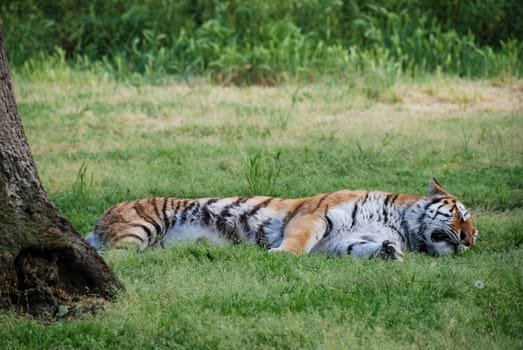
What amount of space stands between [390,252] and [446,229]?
1.85 ft

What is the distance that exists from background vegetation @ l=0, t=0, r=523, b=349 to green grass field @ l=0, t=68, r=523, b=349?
0.02 m

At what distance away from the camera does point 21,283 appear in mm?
5133

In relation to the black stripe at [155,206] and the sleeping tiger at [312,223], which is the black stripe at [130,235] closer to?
the sleeping tiger at [312,223]

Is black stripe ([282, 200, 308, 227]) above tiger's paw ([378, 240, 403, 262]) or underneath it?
above

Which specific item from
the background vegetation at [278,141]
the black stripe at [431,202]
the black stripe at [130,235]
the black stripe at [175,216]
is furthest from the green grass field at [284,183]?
the black stripe at [175,216]

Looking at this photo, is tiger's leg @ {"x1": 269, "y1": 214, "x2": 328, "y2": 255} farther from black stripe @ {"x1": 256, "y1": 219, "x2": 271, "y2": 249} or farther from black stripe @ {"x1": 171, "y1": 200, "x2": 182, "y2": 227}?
black stripe @ {"x1": 171, "y1": 200, "x2": 182, "y2": 227}

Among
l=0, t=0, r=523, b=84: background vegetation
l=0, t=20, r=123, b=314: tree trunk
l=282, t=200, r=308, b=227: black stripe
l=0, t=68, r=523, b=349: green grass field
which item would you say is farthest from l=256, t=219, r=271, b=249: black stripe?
l=0, t=0, r=523, b=84: background vegetation

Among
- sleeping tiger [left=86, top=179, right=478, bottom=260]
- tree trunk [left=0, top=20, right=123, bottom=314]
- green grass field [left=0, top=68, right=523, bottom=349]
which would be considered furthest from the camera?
sleeping tiger [left=86, top=179, right=478, bottom=260]

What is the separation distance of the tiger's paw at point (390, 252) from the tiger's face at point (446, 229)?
1.30ft

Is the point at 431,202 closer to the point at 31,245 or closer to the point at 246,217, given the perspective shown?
the point at 246,217

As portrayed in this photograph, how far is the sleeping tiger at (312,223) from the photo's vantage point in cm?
701

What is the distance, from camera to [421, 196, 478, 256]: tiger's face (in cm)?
701

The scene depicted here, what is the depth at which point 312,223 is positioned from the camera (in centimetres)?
692

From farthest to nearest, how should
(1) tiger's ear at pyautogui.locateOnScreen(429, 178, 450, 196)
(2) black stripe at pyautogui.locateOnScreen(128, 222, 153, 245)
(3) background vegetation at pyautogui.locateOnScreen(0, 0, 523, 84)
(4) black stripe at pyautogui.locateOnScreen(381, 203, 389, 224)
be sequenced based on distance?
(3) background vegetation at pyautogui.locateOnScreen(0, 0, 523, 84), (1) tiger's ear at pyautogui.locateOnScreen(429, 178, 450, 196), (4) black stripe at pyautogui.locateOnScreen(381, 203, 389, 224), (2) black stripe at pyautogui.locateOnScreen(128, 222, 153, 245)
